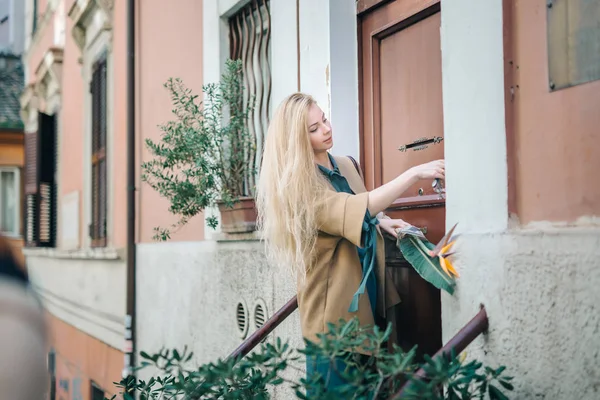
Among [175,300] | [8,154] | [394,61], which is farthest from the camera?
[8,154]

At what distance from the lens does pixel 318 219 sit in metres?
2.55

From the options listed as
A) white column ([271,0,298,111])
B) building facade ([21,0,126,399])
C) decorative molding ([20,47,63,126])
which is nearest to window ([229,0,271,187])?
white column ([271,0,298,111])

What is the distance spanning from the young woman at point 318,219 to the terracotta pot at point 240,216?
1611 millimetres

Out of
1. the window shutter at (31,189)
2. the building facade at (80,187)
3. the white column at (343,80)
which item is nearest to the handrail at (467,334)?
the white column at (343,80)

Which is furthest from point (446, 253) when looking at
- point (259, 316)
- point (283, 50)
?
point (283, 50)

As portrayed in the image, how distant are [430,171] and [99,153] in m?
7.02

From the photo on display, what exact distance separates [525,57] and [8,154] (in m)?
14.4

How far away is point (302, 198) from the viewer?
8.33 feet

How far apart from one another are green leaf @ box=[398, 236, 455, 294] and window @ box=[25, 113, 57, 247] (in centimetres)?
994

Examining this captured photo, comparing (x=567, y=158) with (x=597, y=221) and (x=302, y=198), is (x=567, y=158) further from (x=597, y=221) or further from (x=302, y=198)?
(x=302, y=198)

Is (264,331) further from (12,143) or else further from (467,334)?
(12,143)

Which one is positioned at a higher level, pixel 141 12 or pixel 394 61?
pixel 141 12

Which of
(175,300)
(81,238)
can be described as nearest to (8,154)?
(81,238)

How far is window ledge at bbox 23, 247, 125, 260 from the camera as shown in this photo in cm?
745
